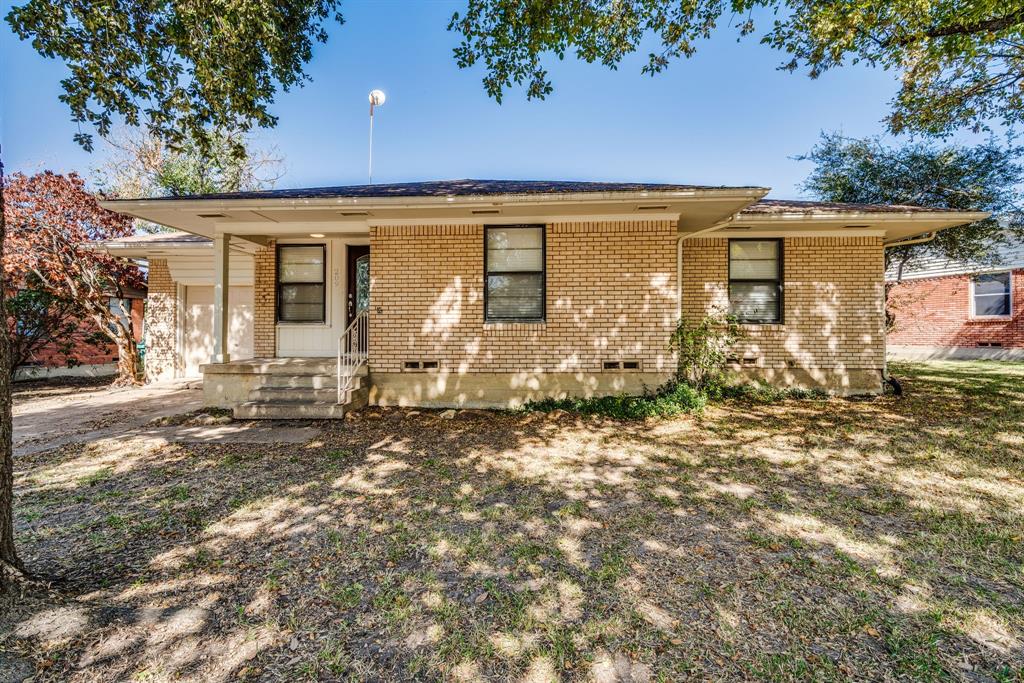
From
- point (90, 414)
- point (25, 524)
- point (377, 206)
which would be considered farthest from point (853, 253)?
point (90, 414)

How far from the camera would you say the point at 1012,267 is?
14391 mm

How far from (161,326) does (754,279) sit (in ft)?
43.1

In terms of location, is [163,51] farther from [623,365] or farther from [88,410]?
[623,365]

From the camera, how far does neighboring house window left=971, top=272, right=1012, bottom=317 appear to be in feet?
48.6

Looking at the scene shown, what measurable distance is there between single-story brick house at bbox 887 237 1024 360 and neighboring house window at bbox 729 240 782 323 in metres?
9.19

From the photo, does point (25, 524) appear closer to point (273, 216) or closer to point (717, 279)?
point (273, 216)

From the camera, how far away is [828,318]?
833 centimetres

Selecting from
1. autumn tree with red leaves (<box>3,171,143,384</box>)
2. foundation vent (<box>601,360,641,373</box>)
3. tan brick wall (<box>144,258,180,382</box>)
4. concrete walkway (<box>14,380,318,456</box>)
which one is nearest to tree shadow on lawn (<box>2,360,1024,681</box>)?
concrete walkway (<box>14,380,318,456</box>)

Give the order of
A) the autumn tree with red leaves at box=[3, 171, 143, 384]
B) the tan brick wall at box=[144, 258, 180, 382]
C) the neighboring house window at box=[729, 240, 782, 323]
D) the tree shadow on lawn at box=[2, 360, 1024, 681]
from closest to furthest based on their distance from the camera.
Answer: the tree shadow on lawn at box=[2, 360, 1024, 681] < the neighboring house window at box=[729, 240, 782, 323] < the autumn tree with red leaves at box=[3, 171, 143, 384] < the tan brick wall at box=[144, 258, 180, 382]

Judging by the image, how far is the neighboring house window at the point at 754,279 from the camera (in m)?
8.54

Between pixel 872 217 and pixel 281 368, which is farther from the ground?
pixel 872 217

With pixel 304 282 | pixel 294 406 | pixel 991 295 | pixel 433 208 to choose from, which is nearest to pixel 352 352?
pixel 294 406

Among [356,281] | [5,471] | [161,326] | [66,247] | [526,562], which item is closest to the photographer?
[5,471]

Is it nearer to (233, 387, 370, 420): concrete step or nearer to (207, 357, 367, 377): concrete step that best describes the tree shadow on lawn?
(233, 387, 370, 420): concrete step
